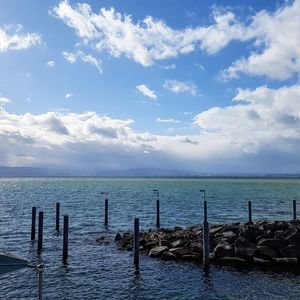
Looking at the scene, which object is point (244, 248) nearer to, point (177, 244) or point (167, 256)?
point (177, 244)

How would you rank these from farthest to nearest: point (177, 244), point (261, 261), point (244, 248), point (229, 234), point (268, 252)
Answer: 1. point (229, 234)
2. point (177, 244)
3. point (244, 248)
4. point (268, 252)
5. point (261, 261)

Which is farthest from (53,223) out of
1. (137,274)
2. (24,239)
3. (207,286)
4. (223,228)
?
(207,286)

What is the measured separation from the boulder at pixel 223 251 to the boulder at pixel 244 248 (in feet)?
1.11

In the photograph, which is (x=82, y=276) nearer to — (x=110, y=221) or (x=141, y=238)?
(x=141, y=238)

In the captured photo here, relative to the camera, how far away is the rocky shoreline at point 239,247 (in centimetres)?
2514

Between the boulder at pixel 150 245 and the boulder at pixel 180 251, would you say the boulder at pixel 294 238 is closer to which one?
the boulder at pixel 180 251

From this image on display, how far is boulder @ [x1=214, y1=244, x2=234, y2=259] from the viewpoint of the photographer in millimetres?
25859

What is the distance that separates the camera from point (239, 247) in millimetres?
25922

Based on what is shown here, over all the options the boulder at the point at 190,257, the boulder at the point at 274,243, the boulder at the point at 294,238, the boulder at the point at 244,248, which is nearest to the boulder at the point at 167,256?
the boulder at the point at 190,257

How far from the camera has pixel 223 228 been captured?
32.5 m

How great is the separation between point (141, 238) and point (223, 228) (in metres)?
6.81

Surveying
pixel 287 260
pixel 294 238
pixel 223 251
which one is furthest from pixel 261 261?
pixel 294 238

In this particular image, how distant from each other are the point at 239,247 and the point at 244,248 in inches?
12.9

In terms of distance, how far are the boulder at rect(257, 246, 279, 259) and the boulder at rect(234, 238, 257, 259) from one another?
41cm
